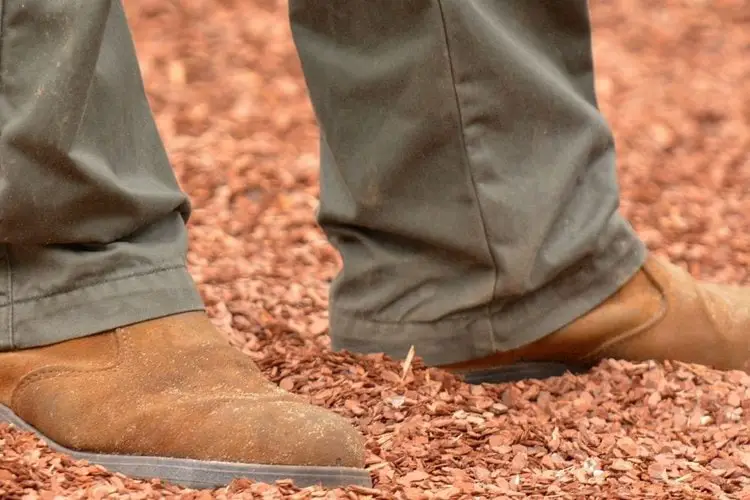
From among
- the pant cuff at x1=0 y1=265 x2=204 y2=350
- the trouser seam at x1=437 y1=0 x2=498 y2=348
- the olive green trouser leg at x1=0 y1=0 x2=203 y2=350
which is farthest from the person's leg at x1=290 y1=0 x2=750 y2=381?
the pant cuff at x1=0 y1=265 x2=204 y2=350

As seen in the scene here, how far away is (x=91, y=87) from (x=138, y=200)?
14 cm

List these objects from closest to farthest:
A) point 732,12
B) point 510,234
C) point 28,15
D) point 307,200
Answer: point 28,15 → point 510,234 → point 307,200 → point 732,12

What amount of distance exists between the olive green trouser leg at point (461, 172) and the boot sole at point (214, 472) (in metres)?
0.45

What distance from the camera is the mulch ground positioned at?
5.20 ft

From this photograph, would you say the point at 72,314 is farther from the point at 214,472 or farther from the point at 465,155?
the point at 465,155

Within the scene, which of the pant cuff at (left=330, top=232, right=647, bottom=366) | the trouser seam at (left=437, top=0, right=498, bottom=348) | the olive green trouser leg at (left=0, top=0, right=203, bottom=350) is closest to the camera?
the olive green trouser leg at (left=0, top=0, right=203, bottom=350)

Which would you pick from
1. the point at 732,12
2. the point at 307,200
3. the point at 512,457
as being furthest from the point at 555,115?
the point at 732,12

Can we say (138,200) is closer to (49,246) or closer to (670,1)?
(49,246)

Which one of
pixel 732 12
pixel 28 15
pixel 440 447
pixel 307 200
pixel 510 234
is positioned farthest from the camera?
pixel 732 12

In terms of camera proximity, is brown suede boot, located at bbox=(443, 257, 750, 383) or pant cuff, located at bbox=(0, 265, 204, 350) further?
brown suede boot, located at bbox=(443, 257, 750, 383)

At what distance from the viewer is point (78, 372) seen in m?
1.55

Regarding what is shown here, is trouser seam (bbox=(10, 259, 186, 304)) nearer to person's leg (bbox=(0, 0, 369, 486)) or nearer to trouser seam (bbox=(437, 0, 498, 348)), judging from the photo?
person's leg (bbox=(0, 0, 369, 486))

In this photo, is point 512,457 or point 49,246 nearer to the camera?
point 49,246

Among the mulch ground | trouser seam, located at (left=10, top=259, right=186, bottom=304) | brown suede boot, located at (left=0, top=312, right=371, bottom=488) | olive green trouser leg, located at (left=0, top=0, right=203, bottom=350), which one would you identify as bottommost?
the mulch ground
